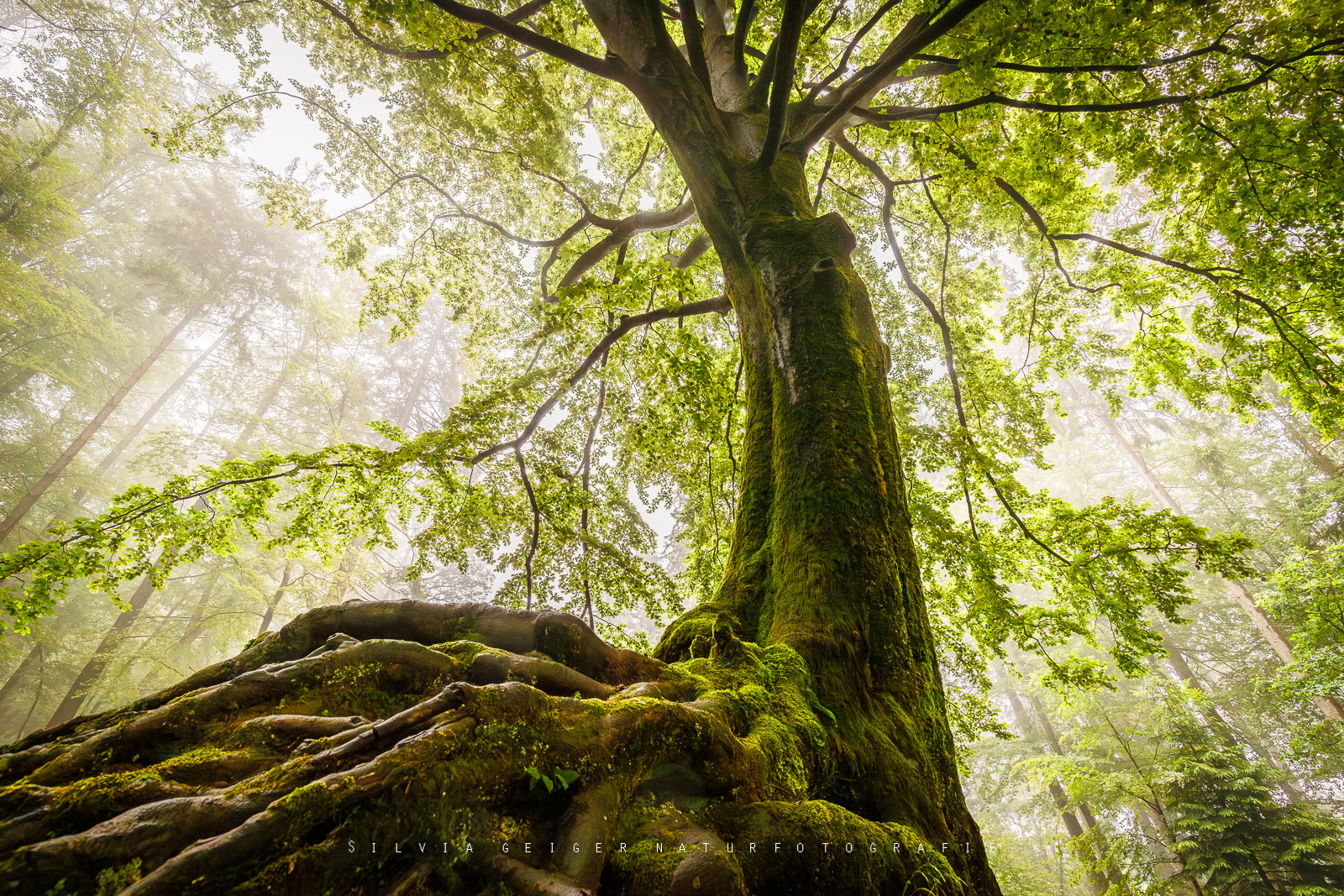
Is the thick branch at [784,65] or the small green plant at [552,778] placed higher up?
the thick branch at [784,65]

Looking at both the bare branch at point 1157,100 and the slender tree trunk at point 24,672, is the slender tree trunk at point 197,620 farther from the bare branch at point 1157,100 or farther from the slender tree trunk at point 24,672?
the bare branch at point 1157,100

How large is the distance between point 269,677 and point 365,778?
2.50ft

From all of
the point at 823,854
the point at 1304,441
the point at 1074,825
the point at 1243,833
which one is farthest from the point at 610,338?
the point at 1074,825

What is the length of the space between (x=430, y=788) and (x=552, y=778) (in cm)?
34

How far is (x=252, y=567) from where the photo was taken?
1270cm

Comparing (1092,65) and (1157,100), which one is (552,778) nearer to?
(1092,65)

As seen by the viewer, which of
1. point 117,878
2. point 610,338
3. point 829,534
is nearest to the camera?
point 117,878

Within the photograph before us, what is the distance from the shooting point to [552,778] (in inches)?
53.9

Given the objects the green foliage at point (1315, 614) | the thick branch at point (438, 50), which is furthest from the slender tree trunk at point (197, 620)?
the green foliage at point (1315, 614)

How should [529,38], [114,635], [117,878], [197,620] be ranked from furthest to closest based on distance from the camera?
1. [197,620]
2. [114,635]
3. [529,38]
4. [117,878]

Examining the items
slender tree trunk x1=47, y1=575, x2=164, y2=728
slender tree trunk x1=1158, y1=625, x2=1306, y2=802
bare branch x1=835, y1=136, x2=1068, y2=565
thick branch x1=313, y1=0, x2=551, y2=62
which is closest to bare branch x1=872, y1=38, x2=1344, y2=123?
bare branch x1=835, y1=136, x2=1068, y2=565

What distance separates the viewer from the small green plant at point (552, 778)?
4.38 ft

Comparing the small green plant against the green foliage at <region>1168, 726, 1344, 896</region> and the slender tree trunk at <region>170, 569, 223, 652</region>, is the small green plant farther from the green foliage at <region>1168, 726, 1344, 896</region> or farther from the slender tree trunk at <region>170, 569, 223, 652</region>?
the slender tree trunk at <region>170, 569, 223, 652</region>

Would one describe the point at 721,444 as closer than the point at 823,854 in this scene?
No
